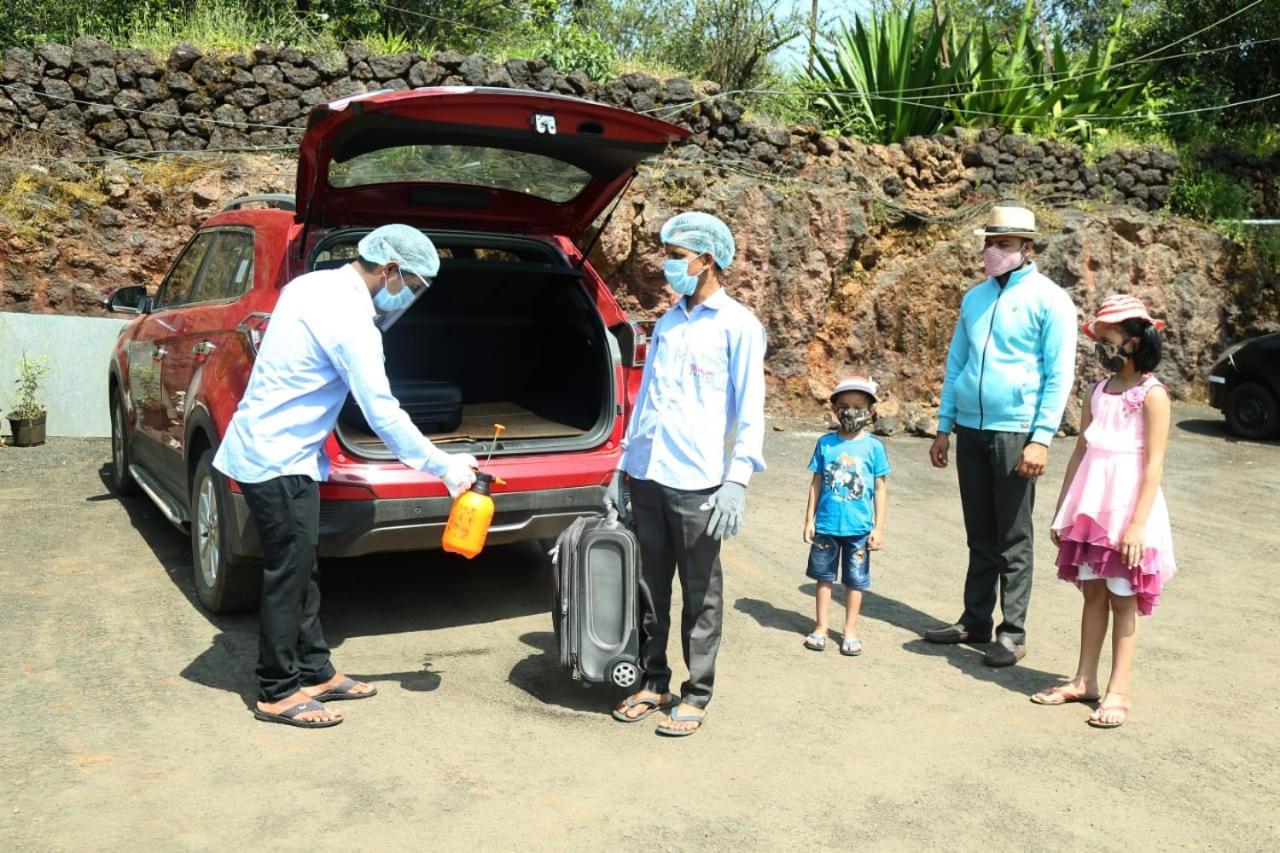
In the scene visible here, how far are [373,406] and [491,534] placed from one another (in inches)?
42.5

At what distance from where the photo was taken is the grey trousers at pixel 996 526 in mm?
5168

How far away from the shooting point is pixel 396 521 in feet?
15.8

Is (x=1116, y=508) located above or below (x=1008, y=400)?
below

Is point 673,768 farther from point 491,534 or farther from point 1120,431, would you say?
point 1120,431

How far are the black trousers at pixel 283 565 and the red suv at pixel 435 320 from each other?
0.41m

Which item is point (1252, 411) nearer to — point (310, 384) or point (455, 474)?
point (455, 474)

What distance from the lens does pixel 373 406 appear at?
416 cm

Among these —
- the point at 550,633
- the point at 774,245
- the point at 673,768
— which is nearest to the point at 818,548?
the point at 550,633

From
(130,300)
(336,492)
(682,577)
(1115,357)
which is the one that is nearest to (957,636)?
(1115,357)

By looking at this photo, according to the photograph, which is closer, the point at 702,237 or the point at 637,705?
the point at 702,237

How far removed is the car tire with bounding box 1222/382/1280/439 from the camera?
39.3 feet

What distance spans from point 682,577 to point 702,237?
1248 millimetres

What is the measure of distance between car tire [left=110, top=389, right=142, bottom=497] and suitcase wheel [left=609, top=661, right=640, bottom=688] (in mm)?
3952

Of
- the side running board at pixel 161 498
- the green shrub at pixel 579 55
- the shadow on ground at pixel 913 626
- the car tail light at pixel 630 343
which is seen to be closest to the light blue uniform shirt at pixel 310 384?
the car tail light at pixel 630 343
